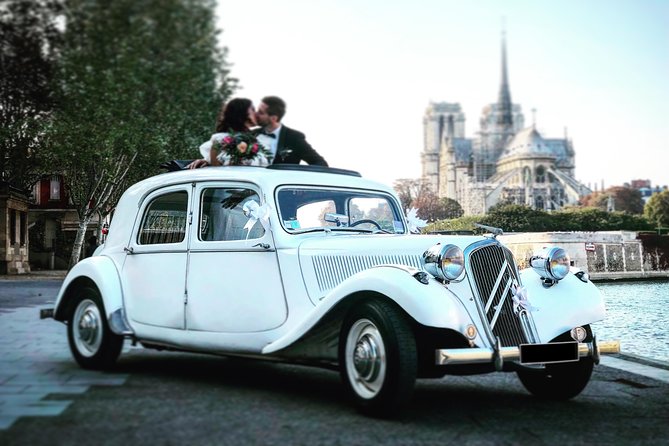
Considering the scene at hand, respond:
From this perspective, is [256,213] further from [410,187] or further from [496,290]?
[410,187]

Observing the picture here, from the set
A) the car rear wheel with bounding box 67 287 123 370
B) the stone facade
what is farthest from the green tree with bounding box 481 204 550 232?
the car rear wheel with bounding box 67 287 123 370

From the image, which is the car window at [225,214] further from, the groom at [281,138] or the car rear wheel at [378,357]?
the car rear wheel at [378,357]

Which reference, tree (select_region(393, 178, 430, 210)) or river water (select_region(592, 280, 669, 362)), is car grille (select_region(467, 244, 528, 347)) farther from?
tree (select_region(393, 178, 430, 210))

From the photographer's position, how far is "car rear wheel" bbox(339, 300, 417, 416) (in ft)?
19.5

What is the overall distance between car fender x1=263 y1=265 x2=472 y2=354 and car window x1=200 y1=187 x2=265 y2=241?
4.60 ft

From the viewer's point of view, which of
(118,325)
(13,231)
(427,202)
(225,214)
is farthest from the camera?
(427,202)

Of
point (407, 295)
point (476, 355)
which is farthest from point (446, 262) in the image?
point (476, 355)

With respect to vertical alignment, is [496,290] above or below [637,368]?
above

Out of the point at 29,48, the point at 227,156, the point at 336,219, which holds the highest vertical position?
the point at 29,48

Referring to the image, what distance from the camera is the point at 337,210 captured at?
7977mm

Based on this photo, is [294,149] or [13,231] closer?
[294,149]

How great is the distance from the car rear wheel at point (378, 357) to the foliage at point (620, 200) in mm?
154423

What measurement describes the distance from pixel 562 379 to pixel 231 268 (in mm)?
2977

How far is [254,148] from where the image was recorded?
8.27 m
